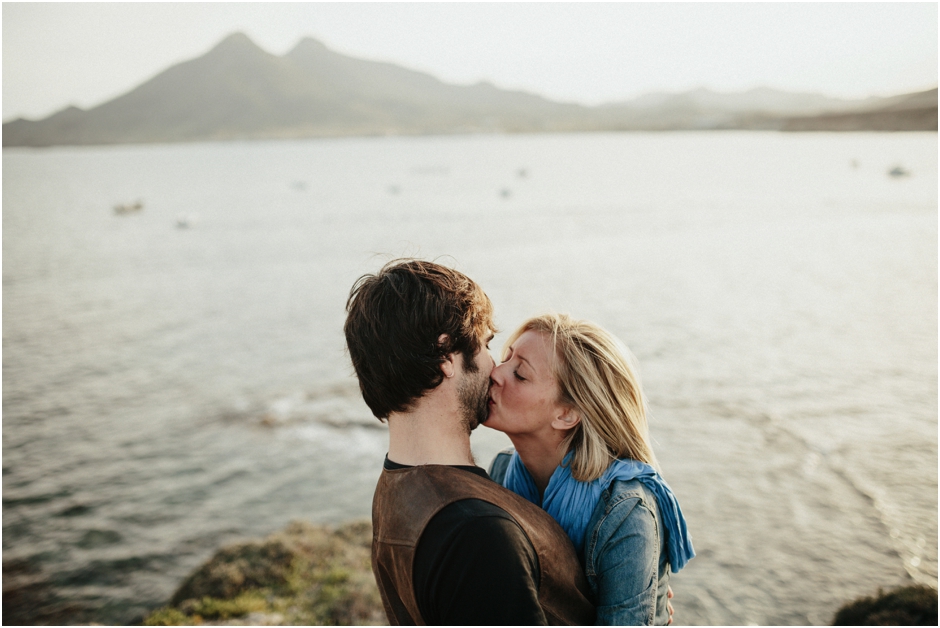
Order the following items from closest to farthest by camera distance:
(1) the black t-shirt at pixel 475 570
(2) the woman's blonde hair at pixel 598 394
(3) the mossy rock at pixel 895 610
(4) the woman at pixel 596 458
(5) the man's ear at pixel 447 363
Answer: (1) the black t-shirt at pixel 475 570 → (5) the man's ear at pixel 447 363 → (4) the woman at pixel 596 458 → (2) the woman's blonde hair at pixel 598 394 → (3) the mossy rock at pixel 895 610

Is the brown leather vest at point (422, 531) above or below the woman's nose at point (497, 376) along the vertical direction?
below

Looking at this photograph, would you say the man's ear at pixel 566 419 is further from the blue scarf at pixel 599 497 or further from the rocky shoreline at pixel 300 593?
the rocky shoreline at pixel 300 593

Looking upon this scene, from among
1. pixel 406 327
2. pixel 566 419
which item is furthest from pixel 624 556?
pixel 406 327

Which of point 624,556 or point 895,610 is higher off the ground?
point 624,556

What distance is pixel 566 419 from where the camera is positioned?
3.18 m

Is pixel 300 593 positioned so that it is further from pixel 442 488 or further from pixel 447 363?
pixel 442 488

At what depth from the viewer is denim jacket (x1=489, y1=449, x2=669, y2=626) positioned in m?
2.71

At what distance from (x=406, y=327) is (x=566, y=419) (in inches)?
42.7

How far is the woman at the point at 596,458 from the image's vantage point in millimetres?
2752

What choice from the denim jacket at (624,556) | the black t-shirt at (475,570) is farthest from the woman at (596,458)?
the black t-shirt at (475,570)

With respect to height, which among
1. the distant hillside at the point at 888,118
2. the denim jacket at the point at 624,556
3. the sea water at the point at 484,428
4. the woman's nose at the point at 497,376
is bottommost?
the sea water at the point at 484,428

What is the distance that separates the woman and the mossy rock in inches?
200

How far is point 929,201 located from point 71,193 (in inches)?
3539

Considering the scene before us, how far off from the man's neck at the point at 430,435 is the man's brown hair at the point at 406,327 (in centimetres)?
6
